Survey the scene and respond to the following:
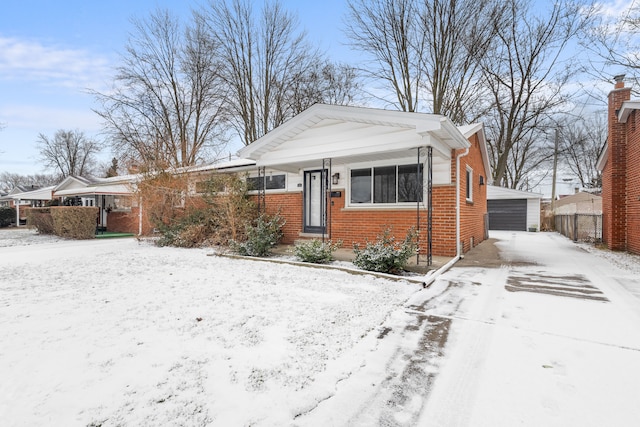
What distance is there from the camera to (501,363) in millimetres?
2531

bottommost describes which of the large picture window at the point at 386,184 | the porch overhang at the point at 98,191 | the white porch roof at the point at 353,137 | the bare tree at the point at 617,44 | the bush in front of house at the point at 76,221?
the bush in front of house at the point at 76,221

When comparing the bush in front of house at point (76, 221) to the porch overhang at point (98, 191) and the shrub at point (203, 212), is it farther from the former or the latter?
the shrub at point (203, 212)

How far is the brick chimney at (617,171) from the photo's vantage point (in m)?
9.20

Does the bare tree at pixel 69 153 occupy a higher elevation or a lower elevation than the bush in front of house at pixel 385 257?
higher

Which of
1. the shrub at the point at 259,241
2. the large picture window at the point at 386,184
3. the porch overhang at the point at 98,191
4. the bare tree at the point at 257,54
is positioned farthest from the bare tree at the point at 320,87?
the shrub at the point at 259,241

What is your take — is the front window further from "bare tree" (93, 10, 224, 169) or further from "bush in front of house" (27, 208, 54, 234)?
"bush in front of house" (27, 208, 54, 234)

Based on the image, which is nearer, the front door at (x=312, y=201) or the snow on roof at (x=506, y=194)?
the front door at (x=312, y=201)

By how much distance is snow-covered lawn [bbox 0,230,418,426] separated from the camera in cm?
192

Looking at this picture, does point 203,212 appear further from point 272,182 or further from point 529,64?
point 529,64

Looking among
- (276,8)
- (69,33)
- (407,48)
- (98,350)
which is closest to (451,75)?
(407,48)

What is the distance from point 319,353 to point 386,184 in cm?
599

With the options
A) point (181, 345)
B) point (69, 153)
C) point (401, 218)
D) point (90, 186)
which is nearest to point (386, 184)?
point (401, 218)

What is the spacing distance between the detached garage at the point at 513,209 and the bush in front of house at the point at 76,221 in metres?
22.4

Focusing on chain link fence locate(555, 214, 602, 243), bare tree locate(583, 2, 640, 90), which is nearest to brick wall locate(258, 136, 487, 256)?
chain link fence locate(555, 214, 602, 243)
